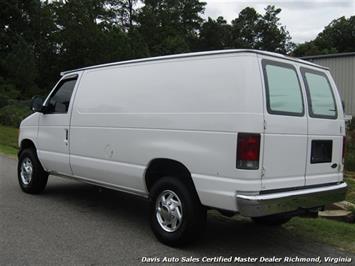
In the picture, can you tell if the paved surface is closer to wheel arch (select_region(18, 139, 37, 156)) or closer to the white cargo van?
the white cargo van

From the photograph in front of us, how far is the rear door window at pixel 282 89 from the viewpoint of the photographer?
5484 mm

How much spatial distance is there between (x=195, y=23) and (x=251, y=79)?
258 ft

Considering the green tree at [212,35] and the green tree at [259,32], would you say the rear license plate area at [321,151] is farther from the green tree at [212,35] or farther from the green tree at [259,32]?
the green tree at [259,32]

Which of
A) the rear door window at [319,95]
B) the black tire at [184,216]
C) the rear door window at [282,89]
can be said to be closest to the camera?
the rear door window at [282,89]

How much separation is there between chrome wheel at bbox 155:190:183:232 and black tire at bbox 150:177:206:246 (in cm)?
4

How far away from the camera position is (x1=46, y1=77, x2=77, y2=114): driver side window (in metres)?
8.00

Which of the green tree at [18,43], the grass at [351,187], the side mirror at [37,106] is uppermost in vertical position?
the green tree at [18,43]

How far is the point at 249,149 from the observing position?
5.23 m

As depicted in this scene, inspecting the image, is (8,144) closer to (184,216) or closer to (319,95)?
(184,216)

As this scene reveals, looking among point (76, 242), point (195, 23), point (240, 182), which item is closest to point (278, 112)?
point (240, 182)

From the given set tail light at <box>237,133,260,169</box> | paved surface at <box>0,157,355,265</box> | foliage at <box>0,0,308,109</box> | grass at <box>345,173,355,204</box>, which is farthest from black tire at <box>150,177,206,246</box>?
foliage at <box>0,0,308,109</box>

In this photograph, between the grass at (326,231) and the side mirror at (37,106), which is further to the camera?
the side mirror at (37,106)

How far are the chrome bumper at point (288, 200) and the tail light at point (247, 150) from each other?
0.33 metres

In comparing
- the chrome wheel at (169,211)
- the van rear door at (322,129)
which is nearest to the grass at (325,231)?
the van rear door at (322,129)
